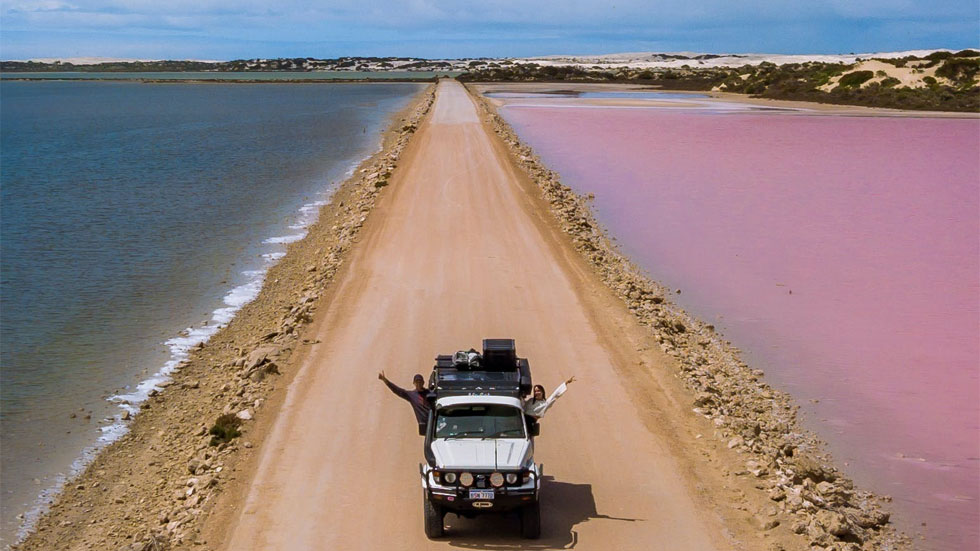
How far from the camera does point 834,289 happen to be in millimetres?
26828

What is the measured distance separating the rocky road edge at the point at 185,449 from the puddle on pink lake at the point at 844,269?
9631 mm

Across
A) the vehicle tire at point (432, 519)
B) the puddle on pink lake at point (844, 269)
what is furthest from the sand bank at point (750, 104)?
the vehicle tire at point (432, 519)

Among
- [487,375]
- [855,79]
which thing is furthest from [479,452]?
[855,79]

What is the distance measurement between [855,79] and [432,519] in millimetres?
105052

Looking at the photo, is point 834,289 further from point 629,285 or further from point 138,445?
point 138,445

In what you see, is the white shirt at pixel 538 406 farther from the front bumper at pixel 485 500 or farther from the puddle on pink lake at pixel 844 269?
the puddle on pink lake at pixel 844 269

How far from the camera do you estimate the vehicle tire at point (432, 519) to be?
11625 mm

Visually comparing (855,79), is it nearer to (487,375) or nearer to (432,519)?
(487,375)

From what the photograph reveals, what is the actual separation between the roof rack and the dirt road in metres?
1.58

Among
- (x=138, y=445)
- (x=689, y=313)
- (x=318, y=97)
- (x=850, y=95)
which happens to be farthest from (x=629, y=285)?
(x=318, y=97)

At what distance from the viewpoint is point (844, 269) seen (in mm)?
29172

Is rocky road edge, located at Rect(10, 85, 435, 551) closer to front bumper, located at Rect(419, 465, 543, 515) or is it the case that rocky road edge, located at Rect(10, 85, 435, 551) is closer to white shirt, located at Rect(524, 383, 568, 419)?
front bumper, located at Rect(419, 465, 543, 515)

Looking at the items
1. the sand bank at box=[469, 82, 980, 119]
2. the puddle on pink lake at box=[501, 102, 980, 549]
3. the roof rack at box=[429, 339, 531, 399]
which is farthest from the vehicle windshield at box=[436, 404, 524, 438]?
the sand bank at box=[469, 82, 980, 119]

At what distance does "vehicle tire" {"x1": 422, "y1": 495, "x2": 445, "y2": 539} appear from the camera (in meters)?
11.6
